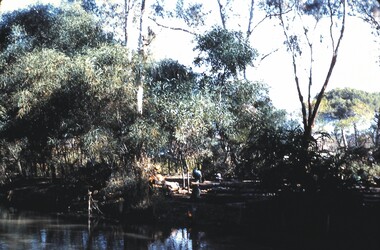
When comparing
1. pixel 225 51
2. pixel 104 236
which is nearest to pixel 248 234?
pixel 104 236

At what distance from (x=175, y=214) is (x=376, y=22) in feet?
45.4

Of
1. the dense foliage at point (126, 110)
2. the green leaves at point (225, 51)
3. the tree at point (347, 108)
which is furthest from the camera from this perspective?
the tree at point (347, 108)

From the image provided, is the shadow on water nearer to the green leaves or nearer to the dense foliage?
the dense foliage

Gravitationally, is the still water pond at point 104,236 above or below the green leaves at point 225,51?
below

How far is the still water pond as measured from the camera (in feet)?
36.4

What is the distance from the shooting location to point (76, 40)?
17.7 metres

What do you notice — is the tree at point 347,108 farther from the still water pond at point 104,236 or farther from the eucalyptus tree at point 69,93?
the still water pond at point 104,236

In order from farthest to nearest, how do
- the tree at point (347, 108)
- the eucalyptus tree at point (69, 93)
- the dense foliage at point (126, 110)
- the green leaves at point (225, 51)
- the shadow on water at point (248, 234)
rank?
1. the tree at point (347, 108)
2. the green leaves at point (225, 51)
3. the eucalyptus tree at point (69, 93)
4. the dense foliage at point (126, 110)
5. the shadow on water at point (248, 234)

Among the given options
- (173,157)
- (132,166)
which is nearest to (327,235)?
(132,166)

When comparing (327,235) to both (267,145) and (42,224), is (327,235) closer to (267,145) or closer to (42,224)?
(267,145)

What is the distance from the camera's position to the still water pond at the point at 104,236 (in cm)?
1110

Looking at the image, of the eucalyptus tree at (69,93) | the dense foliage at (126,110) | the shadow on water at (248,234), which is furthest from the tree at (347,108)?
the shadow on water at (248,234)

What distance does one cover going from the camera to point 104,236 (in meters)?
12.6

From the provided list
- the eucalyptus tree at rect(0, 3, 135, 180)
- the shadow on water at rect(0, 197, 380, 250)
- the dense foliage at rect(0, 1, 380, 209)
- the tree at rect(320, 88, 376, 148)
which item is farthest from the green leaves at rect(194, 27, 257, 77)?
the tree at rect(320, 88, 376, 148)
